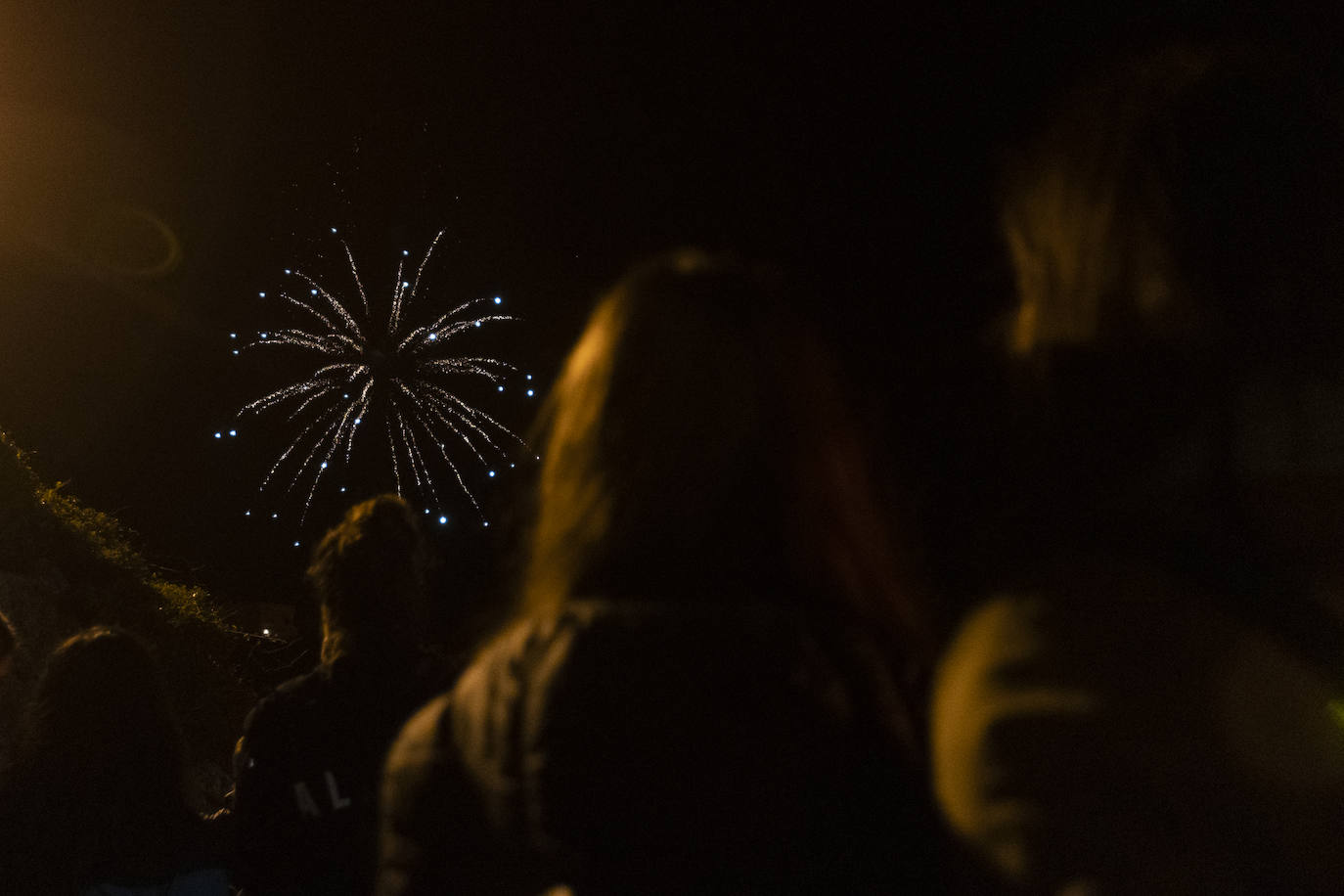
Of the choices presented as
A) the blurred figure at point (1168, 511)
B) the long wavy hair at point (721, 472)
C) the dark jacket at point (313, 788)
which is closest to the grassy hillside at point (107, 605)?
the dark jacket at point (313, 788)

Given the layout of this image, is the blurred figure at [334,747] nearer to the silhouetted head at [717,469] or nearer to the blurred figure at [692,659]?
the blurred figure at [692,659]

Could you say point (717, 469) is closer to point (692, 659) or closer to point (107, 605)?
point (692, 659)

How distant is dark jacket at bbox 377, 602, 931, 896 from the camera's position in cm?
133

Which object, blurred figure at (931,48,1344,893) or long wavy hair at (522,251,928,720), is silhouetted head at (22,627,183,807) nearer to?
long wavy hair at (522,251,928,720)

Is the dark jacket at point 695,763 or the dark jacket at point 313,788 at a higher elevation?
the dark jacket at point 695,763

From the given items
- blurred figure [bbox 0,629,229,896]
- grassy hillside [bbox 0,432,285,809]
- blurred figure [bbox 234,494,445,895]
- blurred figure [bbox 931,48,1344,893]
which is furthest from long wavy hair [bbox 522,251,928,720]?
grassy hillside [bbox 0,432,285,809]

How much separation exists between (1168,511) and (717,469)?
0.61 m

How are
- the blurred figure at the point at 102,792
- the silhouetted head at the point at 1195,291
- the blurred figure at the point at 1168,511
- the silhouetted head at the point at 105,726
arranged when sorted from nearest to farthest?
the blurred figure at the point at 1168,511, the silhouetted head at the point at 1195,291, the blurred figure at the point at 102,792, the silhouetted head at the point at 105,726

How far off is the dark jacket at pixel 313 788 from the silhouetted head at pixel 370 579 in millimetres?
163

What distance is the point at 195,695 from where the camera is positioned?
468 inches

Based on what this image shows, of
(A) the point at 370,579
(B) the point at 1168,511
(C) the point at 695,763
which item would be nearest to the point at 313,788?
(A) the point at 370,579

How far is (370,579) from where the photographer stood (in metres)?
3.50

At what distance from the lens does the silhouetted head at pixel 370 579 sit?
3.45m

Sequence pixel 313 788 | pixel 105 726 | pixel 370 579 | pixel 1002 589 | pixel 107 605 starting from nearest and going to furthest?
pixel 1002 589, pixel 313 788, pixel 370 579, pixel 105 726, pixel 107 605
